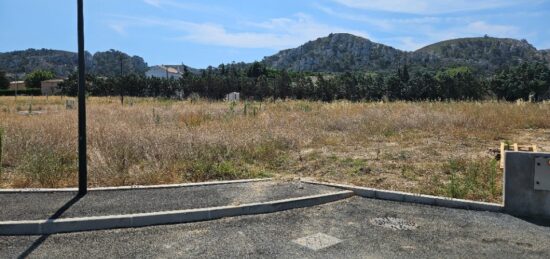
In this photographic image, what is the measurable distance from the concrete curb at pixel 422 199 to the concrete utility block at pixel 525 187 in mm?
200

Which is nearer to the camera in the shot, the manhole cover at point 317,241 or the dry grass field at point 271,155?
the manhole cover at point 317,241

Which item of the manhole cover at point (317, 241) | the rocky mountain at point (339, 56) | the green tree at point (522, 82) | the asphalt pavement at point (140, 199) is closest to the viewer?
the manhole cover at point (317, 241)

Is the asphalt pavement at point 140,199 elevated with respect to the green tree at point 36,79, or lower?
lower

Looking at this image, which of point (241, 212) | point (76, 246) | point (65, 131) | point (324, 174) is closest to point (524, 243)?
point (241, 212)

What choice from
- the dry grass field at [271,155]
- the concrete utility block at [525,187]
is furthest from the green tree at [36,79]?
the concrete utility block at [525,187]

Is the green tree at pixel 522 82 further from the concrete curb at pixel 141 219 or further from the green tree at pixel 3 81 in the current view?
the green tree at pixel 3 81

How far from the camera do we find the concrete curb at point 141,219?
4957mm

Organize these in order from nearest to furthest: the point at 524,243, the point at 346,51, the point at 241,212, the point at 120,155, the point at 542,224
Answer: the point at 524,243, the point at 542,224, the point at 241,212, the point at 120,155, the point at 346,51

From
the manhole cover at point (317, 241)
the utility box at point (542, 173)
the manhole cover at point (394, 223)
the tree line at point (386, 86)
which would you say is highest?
the tree line at point (386, 86)

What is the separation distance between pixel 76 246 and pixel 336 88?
46.9 metres

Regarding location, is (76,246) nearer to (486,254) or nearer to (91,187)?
(91,187)

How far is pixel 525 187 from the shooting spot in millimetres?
5668

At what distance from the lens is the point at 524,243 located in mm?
4668

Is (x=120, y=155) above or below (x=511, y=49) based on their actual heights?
below
